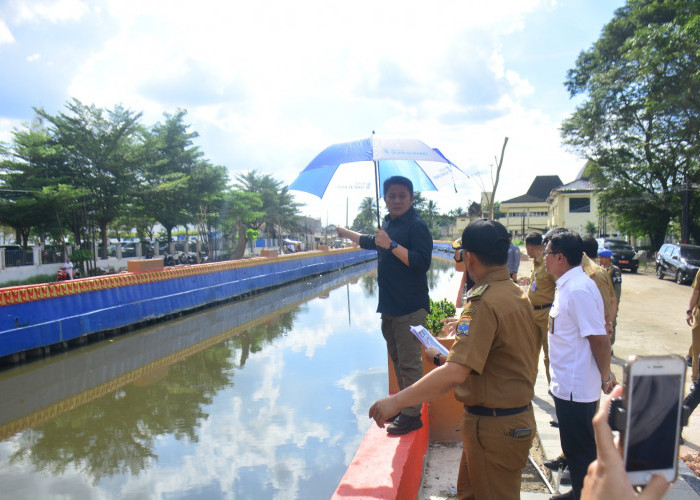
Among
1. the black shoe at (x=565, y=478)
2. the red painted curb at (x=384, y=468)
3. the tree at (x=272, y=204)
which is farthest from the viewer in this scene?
the tree at (x=272, y=204)

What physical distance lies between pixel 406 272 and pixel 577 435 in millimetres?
1349

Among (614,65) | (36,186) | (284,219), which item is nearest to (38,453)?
(36,186)

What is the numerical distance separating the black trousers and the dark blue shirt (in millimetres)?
1038

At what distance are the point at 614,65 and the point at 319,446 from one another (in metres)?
26.7

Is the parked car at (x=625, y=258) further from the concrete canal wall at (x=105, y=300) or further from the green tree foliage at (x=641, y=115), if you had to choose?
the concrete canal wall at (x=105, y=300)

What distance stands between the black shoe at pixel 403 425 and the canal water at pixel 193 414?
56.0 inches

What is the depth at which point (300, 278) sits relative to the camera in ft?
82.0

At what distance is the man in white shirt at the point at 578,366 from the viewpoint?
2713mm

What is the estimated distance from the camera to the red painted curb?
2383 millimetres

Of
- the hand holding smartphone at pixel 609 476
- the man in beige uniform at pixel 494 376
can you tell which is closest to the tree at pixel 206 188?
the man in beige uniform at pixel 494 376

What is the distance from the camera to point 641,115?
24.2m

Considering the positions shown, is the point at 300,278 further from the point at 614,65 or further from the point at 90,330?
the point at 614,65

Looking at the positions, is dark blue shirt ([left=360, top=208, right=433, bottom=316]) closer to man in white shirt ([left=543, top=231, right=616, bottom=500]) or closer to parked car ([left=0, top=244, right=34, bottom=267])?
man in white shirt ([left=543, top=231, right=616, bottom=500])

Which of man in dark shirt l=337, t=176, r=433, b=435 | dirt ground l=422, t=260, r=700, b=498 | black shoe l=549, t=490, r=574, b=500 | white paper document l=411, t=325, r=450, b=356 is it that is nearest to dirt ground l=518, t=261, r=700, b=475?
dirt ground l=422, t=260, r=700, b=498
